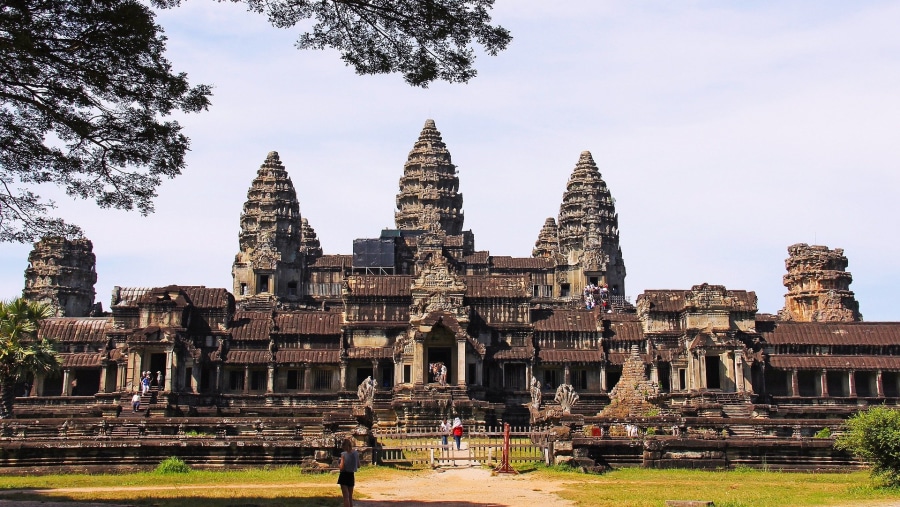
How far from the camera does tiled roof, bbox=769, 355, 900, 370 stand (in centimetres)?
5816

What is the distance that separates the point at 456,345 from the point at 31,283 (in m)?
57.0

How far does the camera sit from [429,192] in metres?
98.3

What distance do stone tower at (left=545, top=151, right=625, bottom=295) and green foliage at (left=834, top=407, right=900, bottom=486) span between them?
6513cm

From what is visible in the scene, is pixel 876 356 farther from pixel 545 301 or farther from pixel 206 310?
pixel 206 310

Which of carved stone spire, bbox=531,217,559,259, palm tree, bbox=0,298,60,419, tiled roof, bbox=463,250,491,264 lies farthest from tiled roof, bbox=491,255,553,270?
palm tree, bbox=0,298,60,419

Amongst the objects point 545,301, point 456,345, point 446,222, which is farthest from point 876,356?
point 446,222

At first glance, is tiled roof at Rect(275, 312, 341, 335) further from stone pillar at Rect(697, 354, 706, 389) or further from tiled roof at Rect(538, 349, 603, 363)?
stone pillar at Rect(697, 354, 706, 389)

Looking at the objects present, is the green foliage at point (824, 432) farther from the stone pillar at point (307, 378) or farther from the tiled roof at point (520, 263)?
the tiled roof at point (520, 263)

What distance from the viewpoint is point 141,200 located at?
17.5 metres

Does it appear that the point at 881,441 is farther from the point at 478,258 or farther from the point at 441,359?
the point at 478,258

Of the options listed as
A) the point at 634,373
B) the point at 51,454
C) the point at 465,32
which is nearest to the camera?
the point at 465,32

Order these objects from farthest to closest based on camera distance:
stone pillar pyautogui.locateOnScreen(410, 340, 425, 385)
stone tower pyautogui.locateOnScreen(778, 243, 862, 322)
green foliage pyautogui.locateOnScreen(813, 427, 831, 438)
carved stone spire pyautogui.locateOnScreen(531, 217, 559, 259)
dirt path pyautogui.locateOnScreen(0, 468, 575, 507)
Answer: carved stone spire pyautogui.locateOnScreen(531, 217, 559, 259), stone tower pyautogui.locateOnScreen(778, 243, 862, 322), stone pillar pyautogui.locateOnScreen(410, 340, 425, 385), green foliage pyautogui.locateOnScreen(813, 427, 831, 438), dirt path pyautogui.locateOnScreen(0, 468, 575, 507)

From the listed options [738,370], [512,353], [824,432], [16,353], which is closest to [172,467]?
[16,353]

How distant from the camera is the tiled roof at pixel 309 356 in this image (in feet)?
186
